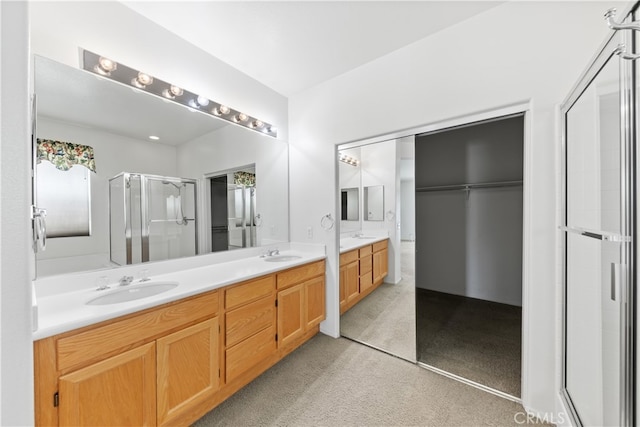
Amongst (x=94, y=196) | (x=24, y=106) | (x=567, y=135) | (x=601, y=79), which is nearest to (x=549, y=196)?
(x=567, y=135)

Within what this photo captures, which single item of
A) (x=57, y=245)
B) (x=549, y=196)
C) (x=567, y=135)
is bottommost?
(x=57, y=245)

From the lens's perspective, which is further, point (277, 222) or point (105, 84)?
point (277, 222)

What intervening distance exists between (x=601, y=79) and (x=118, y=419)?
2.77 m

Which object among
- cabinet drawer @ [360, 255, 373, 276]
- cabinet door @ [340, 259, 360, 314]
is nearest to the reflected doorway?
cabinet door @ [340, 259, 360, 314]

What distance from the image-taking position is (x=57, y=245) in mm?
1456

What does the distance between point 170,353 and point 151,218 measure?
3.32 ft

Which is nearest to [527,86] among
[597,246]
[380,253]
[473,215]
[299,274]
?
[597,246]

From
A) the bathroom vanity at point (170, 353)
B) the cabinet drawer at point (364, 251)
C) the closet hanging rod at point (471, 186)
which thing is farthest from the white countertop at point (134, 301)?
the closet hanging rod at point (471, 186)

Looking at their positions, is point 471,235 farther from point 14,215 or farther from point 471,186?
point 14,215

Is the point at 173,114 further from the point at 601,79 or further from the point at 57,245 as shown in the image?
the point at 601,79

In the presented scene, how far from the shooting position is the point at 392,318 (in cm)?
273

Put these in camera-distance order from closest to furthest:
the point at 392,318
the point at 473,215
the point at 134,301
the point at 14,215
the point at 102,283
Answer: the point at 14,215, the point at 134,301, the point at 102,283, the point at 392,318, the point at 473,215

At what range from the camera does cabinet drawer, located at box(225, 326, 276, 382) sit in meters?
1.68

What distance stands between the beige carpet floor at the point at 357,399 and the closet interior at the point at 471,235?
59cm
